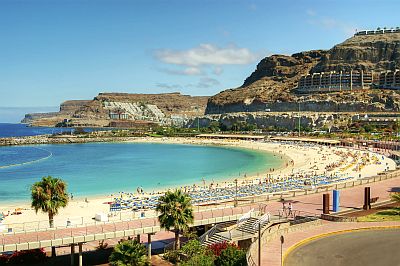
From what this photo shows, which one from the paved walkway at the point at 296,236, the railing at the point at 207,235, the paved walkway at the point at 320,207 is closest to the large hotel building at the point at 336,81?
Answer: the paved walkway at the point at 320,207

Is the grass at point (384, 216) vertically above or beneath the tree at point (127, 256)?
above

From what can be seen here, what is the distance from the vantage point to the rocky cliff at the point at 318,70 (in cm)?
12445

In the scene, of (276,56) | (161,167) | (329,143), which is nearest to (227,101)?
(276,56)

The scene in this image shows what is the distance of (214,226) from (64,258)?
7.41m

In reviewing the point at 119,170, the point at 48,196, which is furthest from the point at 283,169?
the point at 48,196

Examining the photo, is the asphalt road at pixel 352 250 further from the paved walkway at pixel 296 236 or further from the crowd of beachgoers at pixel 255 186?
the crowd of beachgoers at pixel 255 186

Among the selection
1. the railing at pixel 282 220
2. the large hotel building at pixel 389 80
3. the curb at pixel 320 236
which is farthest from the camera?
the large hotel building at pixel 389 80

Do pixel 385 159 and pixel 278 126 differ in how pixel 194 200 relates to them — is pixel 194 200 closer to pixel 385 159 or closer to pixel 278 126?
pixel 385 159

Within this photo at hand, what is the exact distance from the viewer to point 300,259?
17188 mm

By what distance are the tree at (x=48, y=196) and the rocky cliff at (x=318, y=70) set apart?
109 meters

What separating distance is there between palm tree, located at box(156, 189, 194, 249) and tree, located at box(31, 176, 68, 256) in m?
5.98

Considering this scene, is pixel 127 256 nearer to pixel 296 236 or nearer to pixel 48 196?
pixel 48 196

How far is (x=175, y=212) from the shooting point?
2052 centimetres

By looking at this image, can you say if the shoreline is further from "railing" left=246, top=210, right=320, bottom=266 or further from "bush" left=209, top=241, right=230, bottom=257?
"bush" left=209, top=241, right=230, bottom=257
